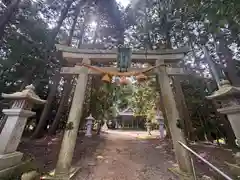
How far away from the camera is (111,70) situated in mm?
5297

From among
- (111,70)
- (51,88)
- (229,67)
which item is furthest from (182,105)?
(51,88)

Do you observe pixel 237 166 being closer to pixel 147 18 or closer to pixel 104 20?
pixel 147 18

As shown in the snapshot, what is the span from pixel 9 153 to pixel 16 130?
1.86 feet

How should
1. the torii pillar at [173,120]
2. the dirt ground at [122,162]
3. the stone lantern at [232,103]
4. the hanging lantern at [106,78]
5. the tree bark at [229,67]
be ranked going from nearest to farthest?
the stone lantern at [232,103]
the torii pillar at [173,120]
the dirt ground at [122,162]
the hanging lantern at [106,78]
the tree bark at [229,67]

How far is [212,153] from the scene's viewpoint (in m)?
6.68

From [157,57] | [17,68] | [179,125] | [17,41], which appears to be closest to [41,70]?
[17,68]

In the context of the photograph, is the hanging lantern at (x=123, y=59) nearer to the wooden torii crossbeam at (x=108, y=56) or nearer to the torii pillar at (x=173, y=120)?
the wooden torii crossbeam at (x=108, y=56)

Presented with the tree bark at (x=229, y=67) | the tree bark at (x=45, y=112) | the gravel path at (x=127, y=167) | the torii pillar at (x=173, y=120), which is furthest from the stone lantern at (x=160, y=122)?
the torii pillar at (x=173, y=120)

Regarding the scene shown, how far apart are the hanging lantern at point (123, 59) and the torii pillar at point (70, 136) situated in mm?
1176

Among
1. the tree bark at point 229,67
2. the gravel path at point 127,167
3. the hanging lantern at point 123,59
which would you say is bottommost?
the gravel path at point 127,167

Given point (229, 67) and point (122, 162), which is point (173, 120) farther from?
point (229, 67)

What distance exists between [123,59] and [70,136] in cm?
286

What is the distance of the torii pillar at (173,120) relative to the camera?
4.14m

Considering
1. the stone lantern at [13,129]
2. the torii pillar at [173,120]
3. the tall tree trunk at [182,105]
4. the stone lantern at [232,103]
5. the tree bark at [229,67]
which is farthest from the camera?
the tall tree trunk at [182,105]
